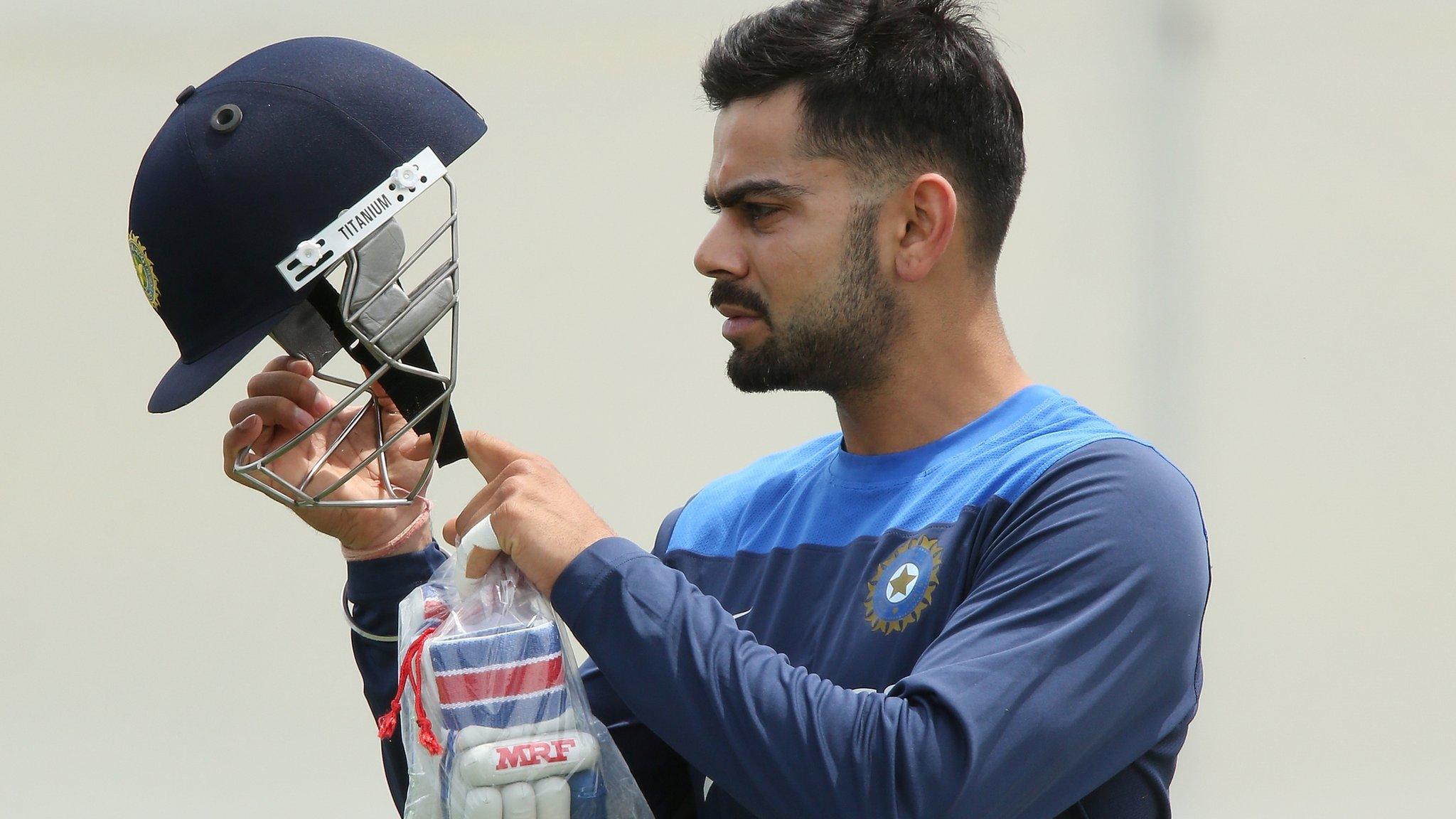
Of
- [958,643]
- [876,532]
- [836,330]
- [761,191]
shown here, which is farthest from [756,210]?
[958,643]

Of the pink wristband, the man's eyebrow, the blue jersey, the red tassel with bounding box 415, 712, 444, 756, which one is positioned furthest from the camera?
the pink wristband

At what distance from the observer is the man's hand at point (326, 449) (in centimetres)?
→ 117

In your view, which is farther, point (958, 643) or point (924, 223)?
point (924, 223)

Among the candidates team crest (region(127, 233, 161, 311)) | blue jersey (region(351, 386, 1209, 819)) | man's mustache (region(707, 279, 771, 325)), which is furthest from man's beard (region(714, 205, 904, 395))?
team crest (region(127, 233, 161, 311))

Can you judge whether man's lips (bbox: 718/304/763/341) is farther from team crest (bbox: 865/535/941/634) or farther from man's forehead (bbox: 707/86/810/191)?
team crest (bbox: 865/535/941/634)

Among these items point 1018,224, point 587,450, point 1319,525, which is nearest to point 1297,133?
point 1018,224

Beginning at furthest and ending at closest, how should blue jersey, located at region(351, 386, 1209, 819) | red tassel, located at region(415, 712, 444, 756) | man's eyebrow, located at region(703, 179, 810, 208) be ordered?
man's eyebrow, located at region(703, 179, 810, 208) < red tassel, located at region(415, 712, 444, 756) < blue jersey, located at region(351, 386, 1209, 819)

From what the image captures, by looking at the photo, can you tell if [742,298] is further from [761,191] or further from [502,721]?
[502,721]

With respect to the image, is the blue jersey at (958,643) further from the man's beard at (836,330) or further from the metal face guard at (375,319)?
the metal face guard at (375,319)

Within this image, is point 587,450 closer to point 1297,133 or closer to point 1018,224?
point 1018,224

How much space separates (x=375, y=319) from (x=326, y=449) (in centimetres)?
27

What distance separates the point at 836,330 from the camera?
3.79 ft

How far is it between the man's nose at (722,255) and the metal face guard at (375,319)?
21cm

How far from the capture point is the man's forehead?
3.80 ft
